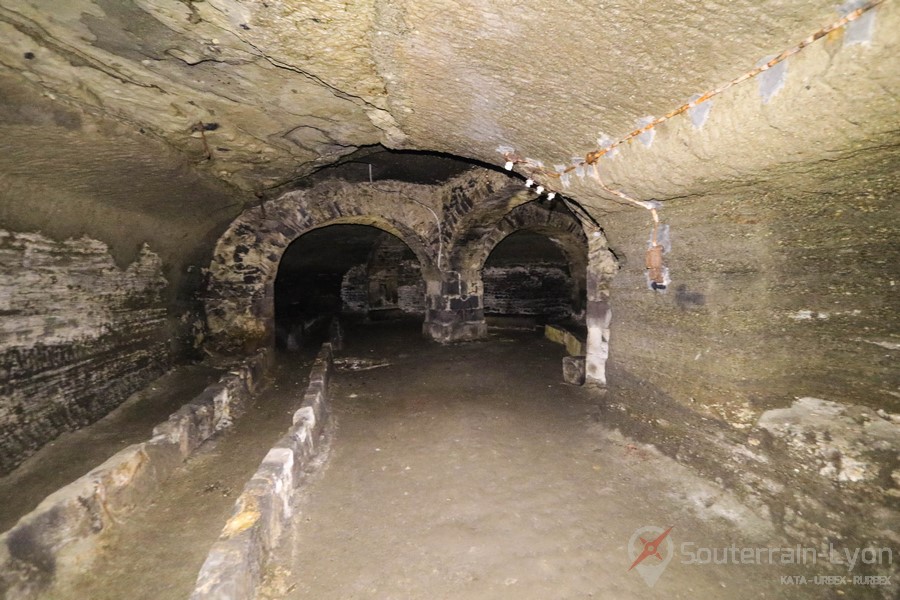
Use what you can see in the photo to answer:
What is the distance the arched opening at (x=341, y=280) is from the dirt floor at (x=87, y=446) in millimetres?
3778

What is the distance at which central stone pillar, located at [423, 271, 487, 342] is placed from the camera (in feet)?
25.7

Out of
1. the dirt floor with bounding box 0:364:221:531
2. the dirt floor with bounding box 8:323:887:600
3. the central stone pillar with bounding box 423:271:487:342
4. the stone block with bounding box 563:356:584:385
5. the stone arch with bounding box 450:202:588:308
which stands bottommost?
the dirt floor with bounding box 8:323:887:600

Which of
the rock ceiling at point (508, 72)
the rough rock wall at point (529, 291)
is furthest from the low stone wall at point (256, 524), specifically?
the rough rock wall at point (529, 291)

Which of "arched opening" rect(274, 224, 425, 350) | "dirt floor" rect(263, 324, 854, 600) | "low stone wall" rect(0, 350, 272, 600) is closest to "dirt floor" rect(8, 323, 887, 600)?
"dirt floor" rect(263, 324, 854, 600)

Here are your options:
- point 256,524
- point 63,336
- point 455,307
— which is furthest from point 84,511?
point 455,307

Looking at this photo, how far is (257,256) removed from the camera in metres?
6.61

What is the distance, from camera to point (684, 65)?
5.46 feet

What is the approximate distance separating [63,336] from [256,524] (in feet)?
10.4

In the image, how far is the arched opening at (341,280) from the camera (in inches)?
394

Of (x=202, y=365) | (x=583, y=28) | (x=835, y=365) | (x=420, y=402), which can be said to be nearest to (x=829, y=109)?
(x=583, y=28)

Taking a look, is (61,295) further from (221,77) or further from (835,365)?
(835,365)

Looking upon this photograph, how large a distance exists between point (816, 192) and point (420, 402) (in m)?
3.85

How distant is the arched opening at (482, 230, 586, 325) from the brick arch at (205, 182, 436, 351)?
5510 millimetres

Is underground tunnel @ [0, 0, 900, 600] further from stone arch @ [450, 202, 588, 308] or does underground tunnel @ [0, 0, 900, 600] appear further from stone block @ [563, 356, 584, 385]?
stone arch @ [450, 202, 588, 308]
